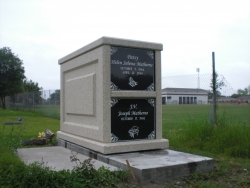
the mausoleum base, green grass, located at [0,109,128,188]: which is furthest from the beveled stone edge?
green grass, located at [0,109,128,188]

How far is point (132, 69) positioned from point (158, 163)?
7.26ft

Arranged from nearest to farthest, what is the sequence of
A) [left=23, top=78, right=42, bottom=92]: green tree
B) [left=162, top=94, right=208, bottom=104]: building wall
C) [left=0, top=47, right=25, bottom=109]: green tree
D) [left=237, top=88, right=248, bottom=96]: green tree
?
[left=237, top=88, right=248, bottom=96]: green tree
[left=162, top=94, right=208, bottom=104]: building wall
[left=0, top=47, right=25, bottom=109]: green tree
[left=23, top=78, right=42, bottom=92]: green tree

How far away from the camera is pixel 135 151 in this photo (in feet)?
21.9

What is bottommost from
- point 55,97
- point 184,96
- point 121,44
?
point 184,96

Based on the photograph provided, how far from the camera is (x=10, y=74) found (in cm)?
4100

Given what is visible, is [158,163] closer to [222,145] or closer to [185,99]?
[222,145]

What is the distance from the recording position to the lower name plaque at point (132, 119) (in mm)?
6586

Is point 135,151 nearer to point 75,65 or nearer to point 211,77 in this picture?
point 75,65

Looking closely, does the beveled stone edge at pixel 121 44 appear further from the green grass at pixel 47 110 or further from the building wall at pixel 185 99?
the green grass at pixel 47 110

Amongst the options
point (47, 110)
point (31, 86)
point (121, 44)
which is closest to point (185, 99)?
point (121, 44)

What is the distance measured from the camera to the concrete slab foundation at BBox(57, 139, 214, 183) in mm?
5088

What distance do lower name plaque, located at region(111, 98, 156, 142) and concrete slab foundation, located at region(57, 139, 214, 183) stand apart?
392mm

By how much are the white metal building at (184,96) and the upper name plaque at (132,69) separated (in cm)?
348

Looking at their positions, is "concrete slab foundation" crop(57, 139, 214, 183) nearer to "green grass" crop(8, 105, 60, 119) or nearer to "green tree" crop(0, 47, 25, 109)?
"green grass" crop(8, 105, 60, 119)
